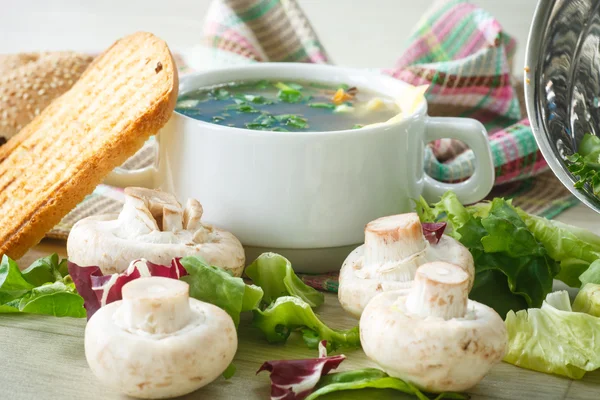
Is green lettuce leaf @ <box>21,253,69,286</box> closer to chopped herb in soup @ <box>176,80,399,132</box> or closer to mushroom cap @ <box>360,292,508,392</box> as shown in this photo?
chopped herb in soup @ <box>176,80,399,132</box>

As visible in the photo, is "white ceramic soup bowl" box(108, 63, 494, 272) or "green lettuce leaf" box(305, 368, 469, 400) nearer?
"green lettuce leaf" box(305, 368, 469, 400)

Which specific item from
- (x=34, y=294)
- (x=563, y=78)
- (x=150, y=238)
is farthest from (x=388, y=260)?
(x=563, y=78)

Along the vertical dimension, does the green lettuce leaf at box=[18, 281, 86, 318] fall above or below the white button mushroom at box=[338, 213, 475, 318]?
below

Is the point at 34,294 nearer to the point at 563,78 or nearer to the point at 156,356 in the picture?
the point at 156,356

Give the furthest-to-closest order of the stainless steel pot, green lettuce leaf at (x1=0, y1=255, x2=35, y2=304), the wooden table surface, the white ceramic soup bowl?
the stainless steel pot < the white ceramic soup bowl < green lettuce leaf at (x1=0, y1=255, x2=35, y2=304) < the wooden table surface

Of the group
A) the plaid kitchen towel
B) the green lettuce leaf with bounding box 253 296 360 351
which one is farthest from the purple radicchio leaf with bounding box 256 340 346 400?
the plaid kitchen towel

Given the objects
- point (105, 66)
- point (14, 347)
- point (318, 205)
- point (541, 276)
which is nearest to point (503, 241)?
point (541, 276)

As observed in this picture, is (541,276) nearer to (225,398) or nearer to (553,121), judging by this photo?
(553,121)
